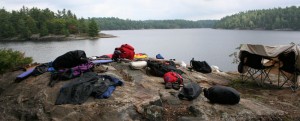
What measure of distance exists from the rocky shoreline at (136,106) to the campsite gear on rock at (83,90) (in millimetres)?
177

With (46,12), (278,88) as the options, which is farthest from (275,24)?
(278,88)

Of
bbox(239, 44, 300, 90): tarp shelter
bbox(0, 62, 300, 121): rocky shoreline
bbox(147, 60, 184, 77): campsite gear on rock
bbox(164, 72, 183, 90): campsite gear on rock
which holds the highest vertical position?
bbox(239, 44, 300, 90): tarp shelter

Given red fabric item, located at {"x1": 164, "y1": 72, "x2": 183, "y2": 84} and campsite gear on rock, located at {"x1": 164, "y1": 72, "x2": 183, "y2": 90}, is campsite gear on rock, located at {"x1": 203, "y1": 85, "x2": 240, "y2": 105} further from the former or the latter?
red fabric item, located at {"x1": 164, "y1": 72, "x2": 183, "y2": 84}

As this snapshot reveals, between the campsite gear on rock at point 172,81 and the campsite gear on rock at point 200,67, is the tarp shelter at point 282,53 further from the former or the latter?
the campsite gear on rock at point 172,81

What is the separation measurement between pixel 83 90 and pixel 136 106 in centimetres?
163

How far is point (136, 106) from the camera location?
8.19 metres

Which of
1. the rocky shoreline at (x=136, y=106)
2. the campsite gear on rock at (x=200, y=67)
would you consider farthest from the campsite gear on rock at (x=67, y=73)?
the campsite gear on rock at (x=200, y=67)

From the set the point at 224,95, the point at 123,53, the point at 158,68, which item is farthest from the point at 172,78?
the point at 123,53

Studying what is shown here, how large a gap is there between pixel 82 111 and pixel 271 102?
5866 millimetres

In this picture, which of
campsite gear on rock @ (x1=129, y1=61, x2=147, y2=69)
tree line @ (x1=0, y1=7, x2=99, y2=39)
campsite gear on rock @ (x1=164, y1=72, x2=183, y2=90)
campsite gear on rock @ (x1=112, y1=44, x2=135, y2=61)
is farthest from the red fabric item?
tree line @ (x1=0, y1=7, x2=99, y2=39)

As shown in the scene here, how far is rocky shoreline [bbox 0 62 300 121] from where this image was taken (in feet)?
26.1

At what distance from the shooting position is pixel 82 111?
790cm

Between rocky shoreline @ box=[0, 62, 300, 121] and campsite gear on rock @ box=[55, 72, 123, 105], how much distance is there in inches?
7.0

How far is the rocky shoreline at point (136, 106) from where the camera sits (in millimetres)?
7961
